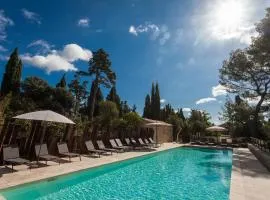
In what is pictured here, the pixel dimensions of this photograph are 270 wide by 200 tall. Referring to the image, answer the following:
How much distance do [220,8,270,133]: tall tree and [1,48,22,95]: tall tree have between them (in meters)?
27.5

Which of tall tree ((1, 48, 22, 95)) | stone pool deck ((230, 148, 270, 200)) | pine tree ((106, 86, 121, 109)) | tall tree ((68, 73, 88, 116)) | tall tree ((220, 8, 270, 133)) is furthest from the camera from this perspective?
pine tree ((106, 86, 121, 109))

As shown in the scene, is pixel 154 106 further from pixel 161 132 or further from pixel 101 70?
pixel 161 132

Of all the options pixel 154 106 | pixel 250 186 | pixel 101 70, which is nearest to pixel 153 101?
pixel 154 106

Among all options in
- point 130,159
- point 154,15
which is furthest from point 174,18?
point 130,159

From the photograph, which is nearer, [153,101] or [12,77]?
[12,77]

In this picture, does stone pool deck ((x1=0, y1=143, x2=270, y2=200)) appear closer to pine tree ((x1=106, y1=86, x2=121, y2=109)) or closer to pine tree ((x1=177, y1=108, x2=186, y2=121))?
pine tree ((x1=106, y1=86, x2=121, y2=109))

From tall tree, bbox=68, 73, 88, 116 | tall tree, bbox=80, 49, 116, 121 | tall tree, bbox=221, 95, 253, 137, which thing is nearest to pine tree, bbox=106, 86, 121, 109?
tall tree, bbox=68, 73, 88, 116

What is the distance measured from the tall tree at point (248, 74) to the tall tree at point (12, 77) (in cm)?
2747

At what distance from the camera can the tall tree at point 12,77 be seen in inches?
1220

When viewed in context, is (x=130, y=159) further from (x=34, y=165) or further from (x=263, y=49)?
(x=263, y=49)

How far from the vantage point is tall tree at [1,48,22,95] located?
31000 millimetres

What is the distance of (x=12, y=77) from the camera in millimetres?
31312

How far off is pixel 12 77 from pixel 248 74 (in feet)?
98.5

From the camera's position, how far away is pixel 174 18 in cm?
1295
